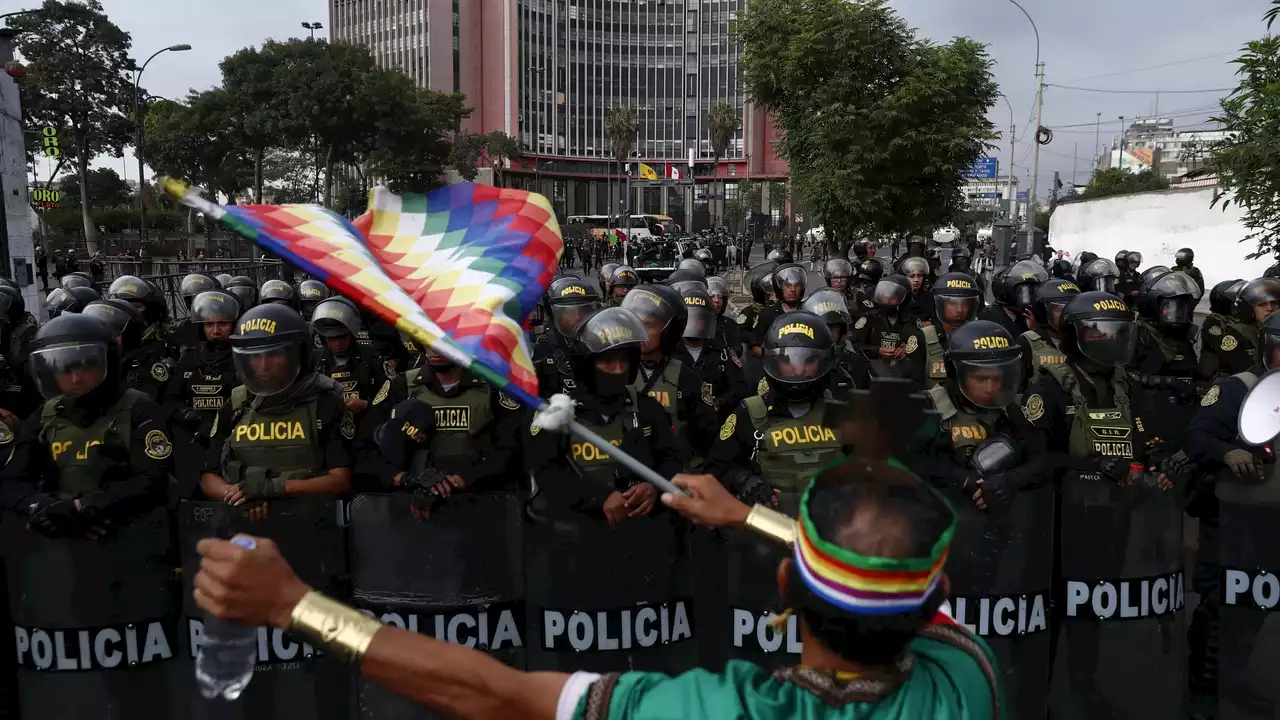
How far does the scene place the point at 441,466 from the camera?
17.2 feet

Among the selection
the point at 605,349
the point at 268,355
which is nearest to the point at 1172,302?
the point at 605,349

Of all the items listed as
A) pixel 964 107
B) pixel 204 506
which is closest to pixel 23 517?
pixel 204 506

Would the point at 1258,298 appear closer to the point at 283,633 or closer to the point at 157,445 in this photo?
the point at 283,633

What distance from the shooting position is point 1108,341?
217 inches

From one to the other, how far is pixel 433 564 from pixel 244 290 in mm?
6918

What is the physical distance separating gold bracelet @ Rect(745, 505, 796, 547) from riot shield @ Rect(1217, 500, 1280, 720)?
329 centimetres

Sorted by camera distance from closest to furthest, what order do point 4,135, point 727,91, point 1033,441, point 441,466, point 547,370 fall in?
point 1033,441, point 441,466, point 547,370, point 4,135, point 727,91

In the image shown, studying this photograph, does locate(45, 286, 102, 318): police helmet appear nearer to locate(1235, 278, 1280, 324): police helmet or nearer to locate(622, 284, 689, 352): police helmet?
locate(622, 284, 689, 352): police helmet

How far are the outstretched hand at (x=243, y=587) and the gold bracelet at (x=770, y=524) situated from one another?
1.17 m

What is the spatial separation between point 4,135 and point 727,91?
10468 cm

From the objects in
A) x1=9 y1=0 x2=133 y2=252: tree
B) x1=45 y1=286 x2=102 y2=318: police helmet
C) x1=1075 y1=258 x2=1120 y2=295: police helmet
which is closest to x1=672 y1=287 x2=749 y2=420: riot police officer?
x1=1075 y1=258 x2=1120 y2=295: police helmet

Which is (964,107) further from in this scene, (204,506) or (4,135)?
Answer: (204,506)

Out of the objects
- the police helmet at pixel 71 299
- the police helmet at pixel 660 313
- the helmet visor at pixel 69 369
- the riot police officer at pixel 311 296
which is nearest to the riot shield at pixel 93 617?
the helmet visor at pixel 69 369

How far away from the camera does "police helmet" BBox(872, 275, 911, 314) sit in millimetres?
10164
